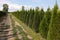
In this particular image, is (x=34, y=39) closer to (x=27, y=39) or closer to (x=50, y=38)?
(x=27, y=39)

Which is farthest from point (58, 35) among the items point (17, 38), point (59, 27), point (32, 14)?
point (32, 14)

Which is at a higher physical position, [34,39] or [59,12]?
[59,12]

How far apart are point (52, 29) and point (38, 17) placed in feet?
45.7

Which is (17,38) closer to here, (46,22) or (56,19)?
(56,19)

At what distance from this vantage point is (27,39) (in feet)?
35.4

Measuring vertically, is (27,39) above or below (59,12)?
below

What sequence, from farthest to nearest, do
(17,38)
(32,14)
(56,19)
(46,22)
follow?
1. (32,14)
2. (46,22)
3. (56,19)
4. (17,38)

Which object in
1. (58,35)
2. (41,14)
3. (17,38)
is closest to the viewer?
(17,38)

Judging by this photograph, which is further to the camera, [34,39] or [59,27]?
[59,27]

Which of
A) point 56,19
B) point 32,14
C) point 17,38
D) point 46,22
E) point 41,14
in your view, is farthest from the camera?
point 32,14

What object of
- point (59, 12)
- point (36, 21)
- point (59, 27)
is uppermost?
point (59, 12)

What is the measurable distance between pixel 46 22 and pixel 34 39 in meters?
9.97

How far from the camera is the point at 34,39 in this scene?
36.2ft

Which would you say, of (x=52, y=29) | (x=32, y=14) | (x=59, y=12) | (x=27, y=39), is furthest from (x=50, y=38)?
(x=32, y=14)
